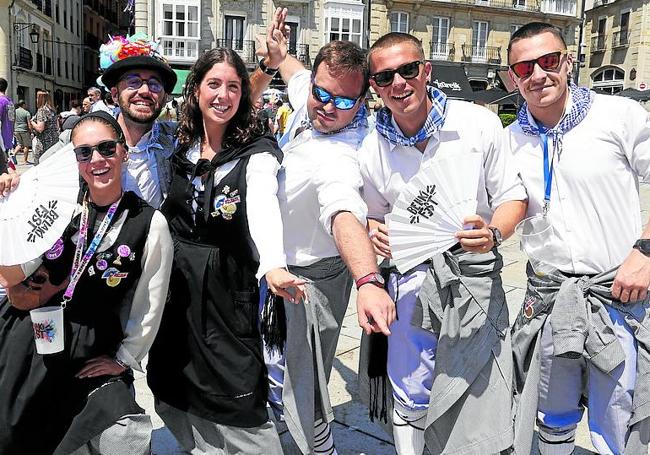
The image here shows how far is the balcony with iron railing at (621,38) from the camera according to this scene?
112ft

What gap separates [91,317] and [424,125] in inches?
55.0

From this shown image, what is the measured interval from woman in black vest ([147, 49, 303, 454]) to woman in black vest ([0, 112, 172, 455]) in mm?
148

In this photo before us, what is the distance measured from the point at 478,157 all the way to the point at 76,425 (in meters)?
1.65

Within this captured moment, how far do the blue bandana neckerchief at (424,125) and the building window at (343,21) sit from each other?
29633 millimetres

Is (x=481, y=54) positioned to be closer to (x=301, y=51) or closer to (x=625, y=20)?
(x=625, y=20)

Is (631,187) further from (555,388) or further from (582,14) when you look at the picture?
(582,14)

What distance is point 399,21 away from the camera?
107ft

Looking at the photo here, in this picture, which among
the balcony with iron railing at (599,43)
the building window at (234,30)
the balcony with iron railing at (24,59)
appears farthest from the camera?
the balcony with iron railing at (599,43)

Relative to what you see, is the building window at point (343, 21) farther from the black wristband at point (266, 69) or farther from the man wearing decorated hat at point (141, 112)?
the man wearing decorated hat at point (141, 112)

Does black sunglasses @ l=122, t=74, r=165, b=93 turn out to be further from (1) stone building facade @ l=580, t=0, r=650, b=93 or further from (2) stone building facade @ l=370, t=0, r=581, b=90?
(1) stone building facade @ l=580, t=0, r=650, b=93

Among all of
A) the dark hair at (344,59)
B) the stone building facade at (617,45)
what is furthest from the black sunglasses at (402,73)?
the stone building facade at (617,45)

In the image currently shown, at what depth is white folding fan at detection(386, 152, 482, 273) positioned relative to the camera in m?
1.99

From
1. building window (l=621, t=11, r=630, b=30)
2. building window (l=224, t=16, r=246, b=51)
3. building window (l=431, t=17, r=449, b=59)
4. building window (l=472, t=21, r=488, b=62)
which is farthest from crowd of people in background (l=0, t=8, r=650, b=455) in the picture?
building window (l=621, t=11, r=630, b=30)

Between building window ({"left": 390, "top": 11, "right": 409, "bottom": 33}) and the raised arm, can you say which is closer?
the raised arm
